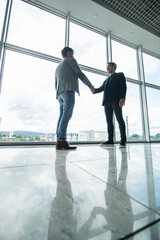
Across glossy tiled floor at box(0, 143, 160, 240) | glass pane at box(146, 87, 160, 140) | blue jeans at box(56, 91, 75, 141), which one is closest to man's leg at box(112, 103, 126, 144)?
blue jeans at box(56, 91, 75, 141)

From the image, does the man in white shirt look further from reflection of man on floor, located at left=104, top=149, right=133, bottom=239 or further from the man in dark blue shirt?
reflection of man on floor, located at left=104, top=149, right=133, bottom=239

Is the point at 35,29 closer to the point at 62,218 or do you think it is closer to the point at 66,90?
the point at 66,90

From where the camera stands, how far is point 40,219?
20cm

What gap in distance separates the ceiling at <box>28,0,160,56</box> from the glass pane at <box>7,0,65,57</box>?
25cm

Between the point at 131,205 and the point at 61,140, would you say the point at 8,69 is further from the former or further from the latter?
the point at 131,205

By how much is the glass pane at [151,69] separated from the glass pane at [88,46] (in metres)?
1.56

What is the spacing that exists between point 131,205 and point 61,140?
3.69ft

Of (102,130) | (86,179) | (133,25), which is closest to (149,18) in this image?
(133,25)

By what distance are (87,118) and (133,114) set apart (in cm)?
146

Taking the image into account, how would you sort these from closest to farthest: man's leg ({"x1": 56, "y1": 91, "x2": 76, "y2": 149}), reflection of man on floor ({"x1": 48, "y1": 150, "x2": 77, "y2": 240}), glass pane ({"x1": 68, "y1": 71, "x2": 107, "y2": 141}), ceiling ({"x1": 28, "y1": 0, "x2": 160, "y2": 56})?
reflection of man on floor ({"x1": 48, "y1": 150, "x2": 77, "y2": 240}), man's leg ({"x1": 56, "y1": 91, "x2": 76, "y2": 149}), glass pane ({"x1": 68, "y1": 71, "x2": 107, "y2": 141}), ceiling ({"x1": 28, "y1": 0, "x2": 160, "y2": 56})

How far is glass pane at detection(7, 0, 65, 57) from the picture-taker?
233cm

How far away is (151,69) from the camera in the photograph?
3.92m

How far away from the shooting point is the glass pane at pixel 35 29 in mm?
2328

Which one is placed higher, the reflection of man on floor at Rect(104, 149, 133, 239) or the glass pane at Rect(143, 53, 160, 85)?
the glass pane at Rect(143, 53, 160, 85)
